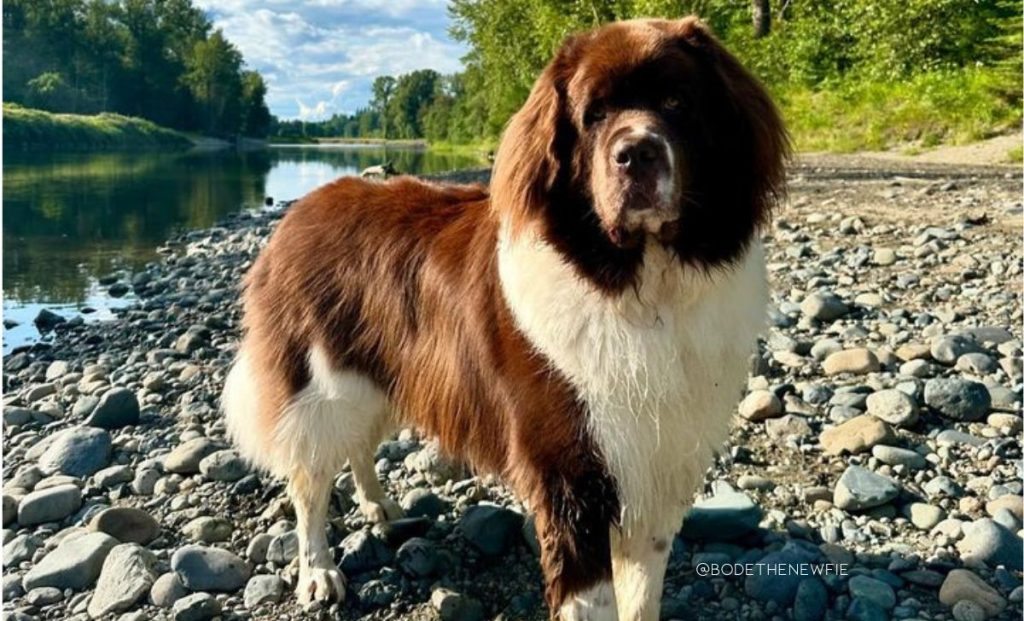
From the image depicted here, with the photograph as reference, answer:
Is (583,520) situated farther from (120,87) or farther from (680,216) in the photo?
(120,87)

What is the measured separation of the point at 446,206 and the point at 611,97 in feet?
3.32

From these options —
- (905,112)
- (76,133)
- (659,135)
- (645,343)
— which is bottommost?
(645,343)

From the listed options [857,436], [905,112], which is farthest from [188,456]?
[905,112]

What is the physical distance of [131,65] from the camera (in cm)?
7500

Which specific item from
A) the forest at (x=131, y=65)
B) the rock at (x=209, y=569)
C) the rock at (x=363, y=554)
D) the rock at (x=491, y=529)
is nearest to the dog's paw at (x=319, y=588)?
the rock at (x=363, y=554)

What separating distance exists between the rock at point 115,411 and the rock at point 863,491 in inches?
166

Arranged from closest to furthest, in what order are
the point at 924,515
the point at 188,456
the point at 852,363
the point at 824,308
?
the point at 924,515 → the point at 188,456 → the point at 852,363 → the point at 824,308

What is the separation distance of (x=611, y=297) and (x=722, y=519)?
57.1 inches

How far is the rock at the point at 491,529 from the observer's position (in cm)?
344

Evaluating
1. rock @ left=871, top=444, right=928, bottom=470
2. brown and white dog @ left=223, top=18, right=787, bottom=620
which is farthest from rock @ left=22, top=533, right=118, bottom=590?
rock @ left=871, top=444, right=928, bottom=470

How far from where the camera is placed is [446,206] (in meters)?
3.20

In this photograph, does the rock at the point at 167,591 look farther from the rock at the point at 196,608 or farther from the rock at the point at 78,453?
the rock at the point at 78,453

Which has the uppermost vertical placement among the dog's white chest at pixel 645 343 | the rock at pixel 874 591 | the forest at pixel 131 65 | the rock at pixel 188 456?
the forest at pixel 131 65

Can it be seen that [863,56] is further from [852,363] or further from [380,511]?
[380,511]
